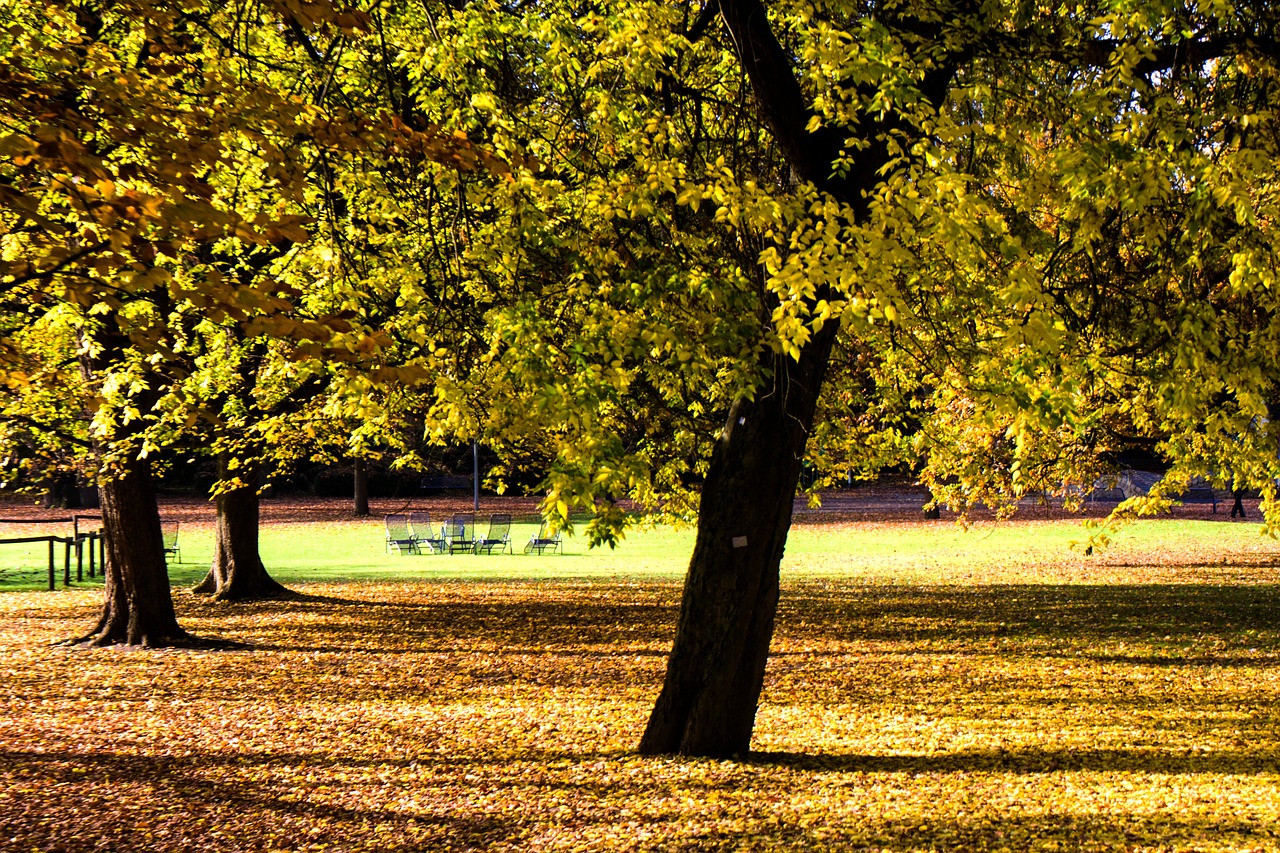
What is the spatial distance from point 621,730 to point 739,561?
2269 mm

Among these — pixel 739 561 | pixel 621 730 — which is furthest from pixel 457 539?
pixel 739 561

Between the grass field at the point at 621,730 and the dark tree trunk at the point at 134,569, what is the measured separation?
530 mm

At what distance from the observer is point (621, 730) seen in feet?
29.6

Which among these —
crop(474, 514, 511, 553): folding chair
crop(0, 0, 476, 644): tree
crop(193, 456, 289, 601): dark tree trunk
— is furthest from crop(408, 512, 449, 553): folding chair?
crop(0, 0, 476, 644): tree

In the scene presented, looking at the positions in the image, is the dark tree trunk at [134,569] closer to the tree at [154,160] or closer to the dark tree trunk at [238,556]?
the tree at [154,160]

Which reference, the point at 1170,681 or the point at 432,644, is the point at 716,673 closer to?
the point at 1170,681

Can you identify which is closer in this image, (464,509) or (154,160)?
(154,160)

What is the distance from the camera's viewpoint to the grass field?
658 cm

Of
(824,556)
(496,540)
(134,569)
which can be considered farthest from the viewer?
(496,540)

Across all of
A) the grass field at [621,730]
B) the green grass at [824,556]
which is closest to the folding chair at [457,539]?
the green grass at [824,556]

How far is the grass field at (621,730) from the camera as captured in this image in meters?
6.58

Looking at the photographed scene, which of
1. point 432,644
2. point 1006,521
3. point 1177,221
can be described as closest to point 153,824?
point 432,644

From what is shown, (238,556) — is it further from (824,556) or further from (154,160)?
(824,556)

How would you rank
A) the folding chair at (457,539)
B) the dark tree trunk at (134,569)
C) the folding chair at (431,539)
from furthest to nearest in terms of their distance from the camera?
the folding chair at (431,539) < the folding chair at (457,539) < the dark tree trunk at (134,569)
